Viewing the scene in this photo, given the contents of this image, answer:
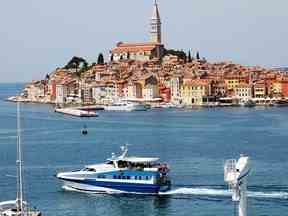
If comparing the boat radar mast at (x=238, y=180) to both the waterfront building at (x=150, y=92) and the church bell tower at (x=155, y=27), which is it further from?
the church bell tower at (x=155, y=27)

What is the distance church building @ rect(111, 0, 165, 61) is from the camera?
7169 centimetres

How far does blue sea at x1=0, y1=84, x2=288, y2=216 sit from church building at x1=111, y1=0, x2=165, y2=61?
29.4m

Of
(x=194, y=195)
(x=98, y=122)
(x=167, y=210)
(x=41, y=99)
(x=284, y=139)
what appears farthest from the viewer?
(x=41, y=99)

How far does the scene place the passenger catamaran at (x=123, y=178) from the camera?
15461 mm

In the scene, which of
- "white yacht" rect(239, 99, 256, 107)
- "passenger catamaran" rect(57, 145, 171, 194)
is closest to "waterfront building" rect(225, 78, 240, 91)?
"white yacht" rect(239, 99, 256, 107)

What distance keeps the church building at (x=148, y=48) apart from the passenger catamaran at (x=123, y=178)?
55491 millimetres

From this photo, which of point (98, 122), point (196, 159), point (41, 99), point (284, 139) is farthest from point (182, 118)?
point (41, 99)

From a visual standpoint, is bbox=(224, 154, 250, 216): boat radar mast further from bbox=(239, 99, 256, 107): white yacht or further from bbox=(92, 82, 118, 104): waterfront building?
bbox=(92, 82, 118, 104): waterfront building

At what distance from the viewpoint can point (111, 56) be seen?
75.4 metres

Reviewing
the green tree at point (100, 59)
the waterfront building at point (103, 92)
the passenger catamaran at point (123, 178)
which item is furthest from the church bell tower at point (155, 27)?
the passenger catamaran at point (123, 178)

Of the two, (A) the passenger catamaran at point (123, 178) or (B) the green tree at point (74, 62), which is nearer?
(A) the passenger catamaran at point (123, 178)

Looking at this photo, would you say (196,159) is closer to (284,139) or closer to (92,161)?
(92,161)

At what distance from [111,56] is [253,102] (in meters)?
21.8

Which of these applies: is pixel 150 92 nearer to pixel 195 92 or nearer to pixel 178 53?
pixel 195 92
